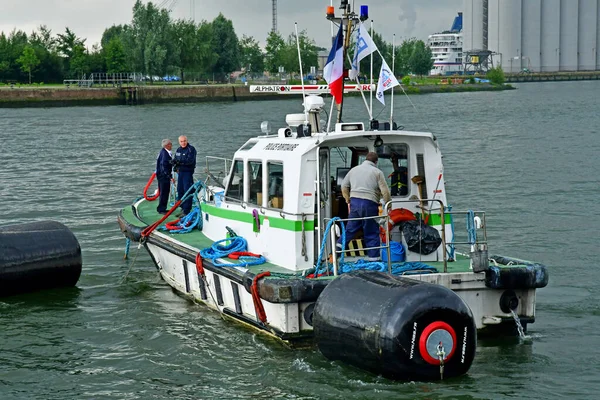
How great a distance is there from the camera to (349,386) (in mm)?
11336

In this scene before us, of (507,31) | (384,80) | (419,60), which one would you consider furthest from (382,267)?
(507,31)

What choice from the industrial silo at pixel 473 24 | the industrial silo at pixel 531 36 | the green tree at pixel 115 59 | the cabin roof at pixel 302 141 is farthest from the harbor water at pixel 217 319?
the industrial silo at pixel 473 24

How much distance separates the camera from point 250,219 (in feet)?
45.1

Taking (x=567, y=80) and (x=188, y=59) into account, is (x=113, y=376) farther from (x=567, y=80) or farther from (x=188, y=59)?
(x=567, y=80)

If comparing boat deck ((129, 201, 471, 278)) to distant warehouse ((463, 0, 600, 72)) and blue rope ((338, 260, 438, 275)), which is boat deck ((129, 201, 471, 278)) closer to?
blue rope ((338, 260, 438, 275))

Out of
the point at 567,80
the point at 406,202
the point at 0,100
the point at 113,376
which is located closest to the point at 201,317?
the point at 113,376

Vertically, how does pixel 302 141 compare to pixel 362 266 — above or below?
above

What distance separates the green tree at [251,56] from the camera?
133 m

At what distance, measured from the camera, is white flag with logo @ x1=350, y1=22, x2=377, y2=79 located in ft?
44.8

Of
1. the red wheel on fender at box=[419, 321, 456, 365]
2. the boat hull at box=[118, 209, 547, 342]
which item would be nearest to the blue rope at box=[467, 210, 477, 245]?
the boat hull at box=[118, 209, 547, 342]

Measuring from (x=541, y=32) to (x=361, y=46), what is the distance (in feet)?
560

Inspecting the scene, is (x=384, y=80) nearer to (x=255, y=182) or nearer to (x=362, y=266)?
(x=255, y=182)

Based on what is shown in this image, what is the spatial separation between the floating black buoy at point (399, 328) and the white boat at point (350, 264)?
0.04 ft

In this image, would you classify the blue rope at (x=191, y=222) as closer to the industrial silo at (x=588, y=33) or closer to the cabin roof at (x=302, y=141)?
the cabin roof at (x=302, y=141)
